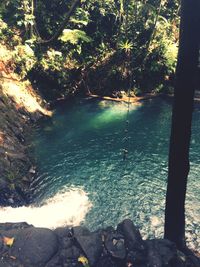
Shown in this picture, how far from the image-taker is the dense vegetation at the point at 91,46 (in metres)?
26.1

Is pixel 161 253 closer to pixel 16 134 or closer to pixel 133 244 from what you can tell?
pixel 133 244

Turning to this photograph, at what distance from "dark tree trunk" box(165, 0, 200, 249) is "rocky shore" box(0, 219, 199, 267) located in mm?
704

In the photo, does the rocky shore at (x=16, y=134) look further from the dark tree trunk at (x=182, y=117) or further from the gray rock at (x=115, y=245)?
the dark tree trunk at (x=182, y=117)

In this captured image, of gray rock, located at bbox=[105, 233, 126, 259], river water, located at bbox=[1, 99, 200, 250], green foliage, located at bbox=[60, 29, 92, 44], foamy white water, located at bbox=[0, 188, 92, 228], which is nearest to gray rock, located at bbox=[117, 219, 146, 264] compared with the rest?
gray rock, located at bbox=[105, 233, 126, 259]

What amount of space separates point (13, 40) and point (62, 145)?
1143 centimetres

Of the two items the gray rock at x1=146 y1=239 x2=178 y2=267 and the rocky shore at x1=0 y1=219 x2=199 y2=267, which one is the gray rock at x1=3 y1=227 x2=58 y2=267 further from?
the gray rock at x1=146 y1=239 x2=178 y2=267

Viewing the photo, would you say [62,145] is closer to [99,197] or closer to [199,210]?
[99,197]

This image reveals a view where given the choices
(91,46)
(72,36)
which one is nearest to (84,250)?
(72,36)

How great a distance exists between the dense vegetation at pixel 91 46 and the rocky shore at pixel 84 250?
17.6 metres

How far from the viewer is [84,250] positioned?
909cm

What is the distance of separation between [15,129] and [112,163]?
6213 mm

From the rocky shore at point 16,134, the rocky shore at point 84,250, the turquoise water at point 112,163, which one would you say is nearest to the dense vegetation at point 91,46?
the rocky shore at point 16,134

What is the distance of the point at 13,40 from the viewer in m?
25.9

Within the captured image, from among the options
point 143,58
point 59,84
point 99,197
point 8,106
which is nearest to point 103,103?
point 59,84
